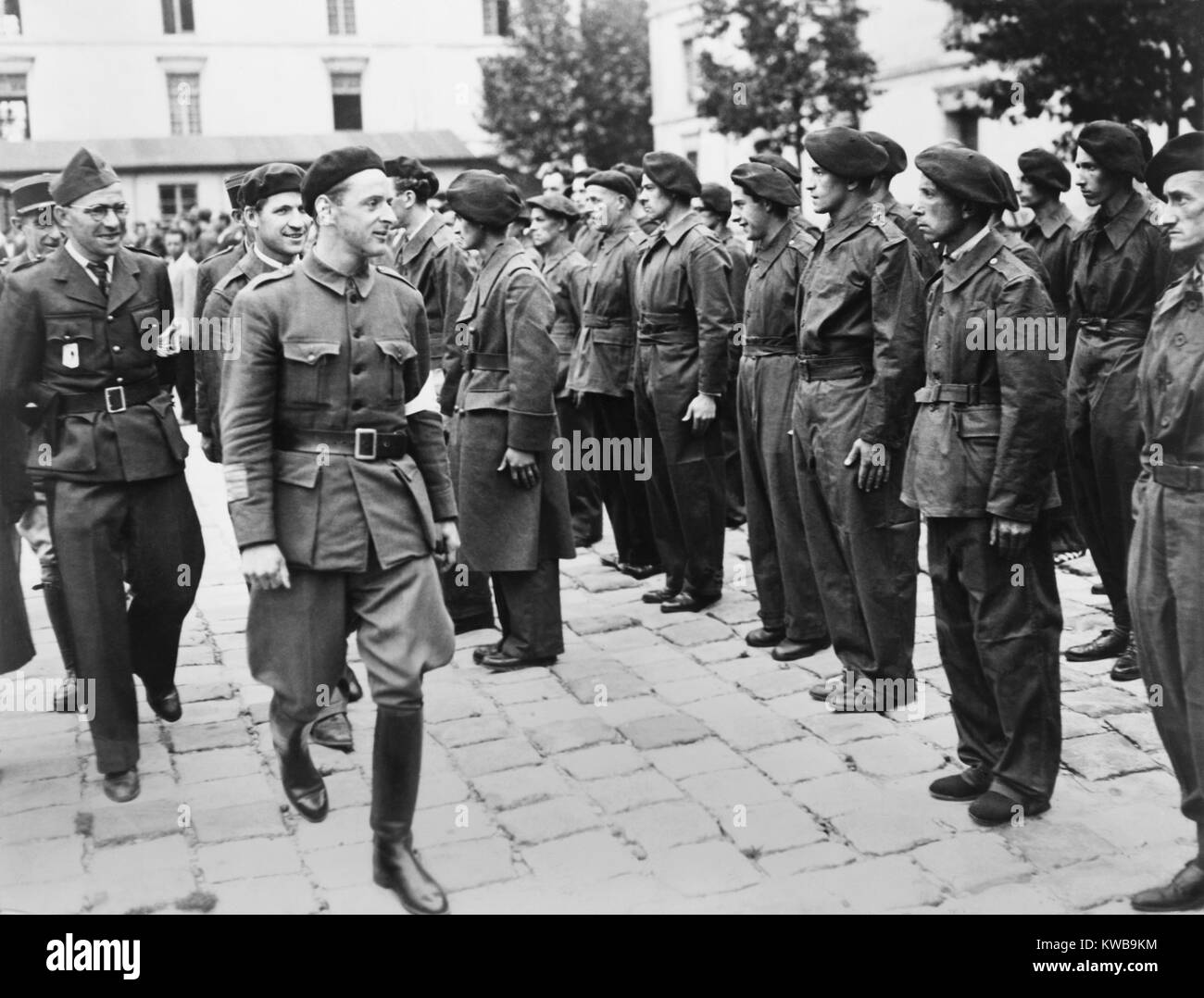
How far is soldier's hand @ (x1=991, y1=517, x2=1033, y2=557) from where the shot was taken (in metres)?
4.80

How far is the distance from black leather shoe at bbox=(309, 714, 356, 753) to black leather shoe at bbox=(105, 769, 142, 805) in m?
0.75

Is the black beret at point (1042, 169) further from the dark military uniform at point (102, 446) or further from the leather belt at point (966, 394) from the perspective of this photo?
the dark military uniform at point (102, 446)

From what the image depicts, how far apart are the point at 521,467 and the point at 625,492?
77.7 inches

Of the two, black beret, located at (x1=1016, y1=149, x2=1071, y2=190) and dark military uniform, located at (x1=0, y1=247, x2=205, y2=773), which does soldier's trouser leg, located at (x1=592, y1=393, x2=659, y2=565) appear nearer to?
black beret, located at (x1=1016, y1=149, x2=1071, y2=190)

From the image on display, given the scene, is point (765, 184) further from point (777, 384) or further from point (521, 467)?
point (521, 467)

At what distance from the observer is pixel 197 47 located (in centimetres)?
1366

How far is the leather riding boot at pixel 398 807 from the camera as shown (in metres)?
4.38

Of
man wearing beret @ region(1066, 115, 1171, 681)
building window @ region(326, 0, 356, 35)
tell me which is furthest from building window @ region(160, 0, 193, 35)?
man wearing beret @ region(1066, 115, 1171, 681)

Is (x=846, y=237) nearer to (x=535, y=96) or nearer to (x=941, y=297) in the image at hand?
(x=941, y=297)

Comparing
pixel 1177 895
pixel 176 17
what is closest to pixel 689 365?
pixel 1177 895

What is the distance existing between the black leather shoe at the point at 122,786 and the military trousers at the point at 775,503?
10.0ft

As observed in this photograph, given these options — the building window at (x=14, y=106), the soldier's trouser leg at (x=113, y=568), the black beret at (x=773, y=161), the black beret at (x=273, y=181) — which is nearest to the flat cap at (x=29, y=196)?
the black beret at (x=273, y=181)

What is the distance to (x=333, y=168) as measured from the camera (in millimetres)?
4508
